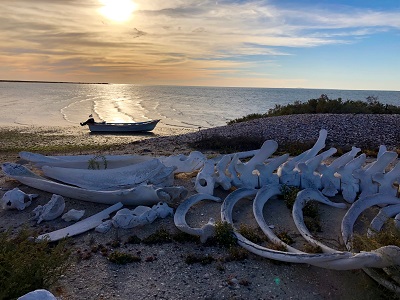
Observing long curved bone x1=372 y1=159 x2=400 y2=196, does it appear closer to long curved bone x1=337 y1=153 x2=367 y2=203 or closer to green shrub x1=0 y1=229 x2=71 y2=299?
long curved bone x1=337 y1=153 x2=367 y2=203

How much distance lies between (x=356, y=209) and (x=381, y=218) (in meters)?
0.43

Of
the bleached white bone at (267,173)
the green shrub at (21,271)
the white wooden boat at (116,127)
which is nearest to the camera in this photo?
the green shrub at (21,271)

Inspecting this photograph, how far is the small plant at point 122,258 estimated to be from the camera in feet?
21.2

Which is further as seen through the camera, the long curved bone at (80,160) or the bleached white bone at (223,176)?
the long curved bone at (80,160)

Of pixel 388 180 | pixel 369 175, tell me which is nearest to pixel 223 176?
pixel 369 175

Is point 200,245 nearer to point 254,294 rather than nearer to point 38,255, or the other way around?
point 254,294

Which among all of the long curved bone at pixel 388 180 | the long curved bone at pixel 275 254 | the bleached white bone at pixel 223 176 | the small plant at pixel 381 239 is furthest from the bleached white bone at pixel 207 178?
the small plant at pixel 381 239

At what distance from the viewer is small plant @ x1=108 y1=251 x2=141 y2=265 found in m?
6.47

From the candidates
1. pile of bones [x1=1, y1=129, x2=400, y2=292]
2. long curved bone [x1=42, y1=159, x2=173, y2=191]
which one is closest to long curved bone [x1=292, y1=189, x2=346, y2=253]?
pile of bones [x1=1, y1=129, x2=400, y2=292]

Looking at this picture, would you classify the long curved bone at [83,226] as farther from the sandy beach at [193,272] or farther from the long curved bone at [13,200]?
the long curved bone at [13,200]

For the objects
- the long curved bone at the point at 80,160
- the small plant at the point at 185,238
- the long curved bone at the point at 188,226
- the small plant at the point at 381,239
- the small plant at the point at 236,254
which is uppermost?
the small plant at the point at 381,239

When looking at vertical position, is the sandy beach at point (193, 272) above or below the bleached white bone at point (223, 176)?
below

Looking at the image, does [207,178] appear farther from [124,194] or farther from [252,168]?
[124,194]

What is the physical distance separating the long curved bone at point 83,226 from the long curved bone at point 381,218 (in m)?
4.81
